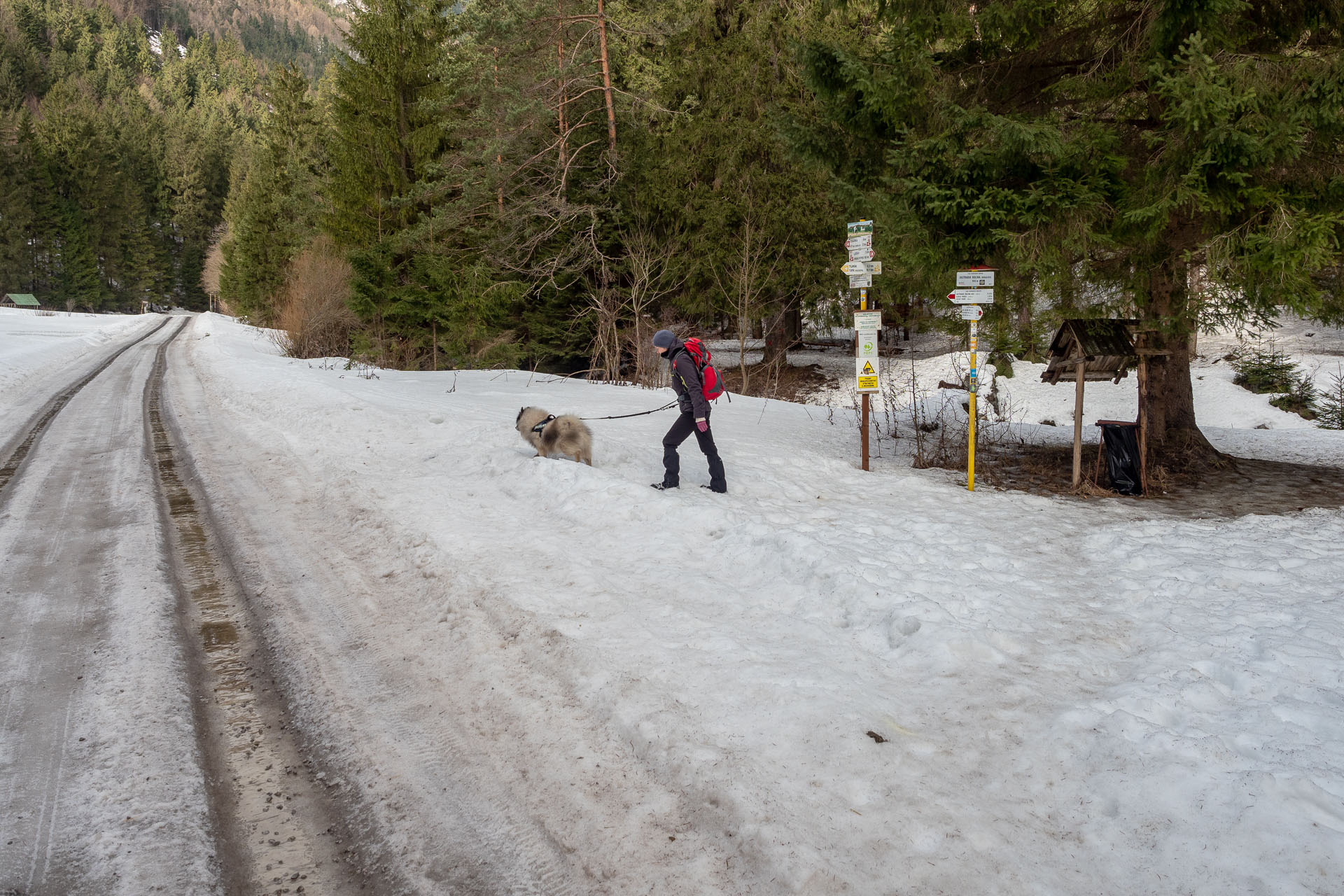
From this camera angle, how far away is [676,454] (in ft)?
27.1

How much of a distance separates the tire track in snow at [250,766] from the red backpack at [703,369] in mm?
4713

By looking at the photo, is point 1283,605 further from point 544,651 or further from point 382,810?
point 382,810

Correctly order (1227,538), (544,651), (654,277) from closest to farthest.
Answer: (544,651) < (1227,538) < (654,277)

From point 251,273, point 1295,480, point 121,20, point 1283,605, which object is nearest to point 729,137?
point 1295,480

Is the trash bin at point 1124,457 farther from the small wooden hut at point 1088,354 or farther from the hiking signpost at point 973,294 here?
the hiking signpost at point 973,294

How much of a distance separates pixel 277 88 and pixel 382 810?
52404 mm

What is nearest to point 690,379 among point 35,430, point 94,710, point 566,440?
point 566,440

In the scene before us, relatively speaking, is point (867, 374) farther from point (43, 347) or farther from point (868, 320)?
point (43, 347)

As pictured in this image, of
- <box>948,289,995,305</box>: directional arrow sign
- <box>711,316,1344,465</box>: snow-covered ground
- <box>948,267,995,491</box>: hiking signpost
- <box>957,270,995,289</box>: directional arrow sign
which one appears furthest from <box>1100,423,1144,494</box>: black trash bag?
<box>711,316,1344,465</box>: snow-covered ground

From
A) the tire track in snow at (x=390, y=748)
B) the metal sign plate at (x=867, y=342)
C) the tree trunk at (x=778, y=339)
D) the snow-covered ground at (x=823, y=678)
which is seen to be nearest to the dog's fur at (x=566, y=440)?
the snow-covered ground at (x=823, y=678)

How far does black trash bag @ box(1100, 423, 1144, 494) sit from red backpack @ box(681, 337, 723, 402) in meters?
4.76

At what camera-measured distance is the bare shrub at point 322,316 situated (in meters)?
24.6

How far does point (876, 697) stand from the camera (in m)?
4.04

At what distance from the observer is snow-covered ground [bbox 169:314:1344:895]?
2.91m
